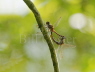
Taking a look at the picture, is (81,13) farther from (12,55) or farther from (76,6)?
(12,55)

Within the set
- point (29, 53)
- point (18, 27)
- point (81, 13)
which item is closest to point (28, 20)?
point (18, 27)

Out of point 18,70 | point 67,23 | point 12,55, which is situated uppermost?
point 67,23

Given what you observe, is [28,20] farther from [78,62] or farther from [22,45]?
[78,62]

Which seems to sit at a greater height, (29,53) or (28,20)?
(28,20)

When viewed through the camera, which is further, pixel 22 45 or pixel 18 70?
pixel 22 45

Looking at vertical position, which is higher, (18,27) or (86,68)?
(18,27)

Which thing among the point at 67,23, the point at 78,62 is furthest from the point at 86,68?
the point at 67,23
